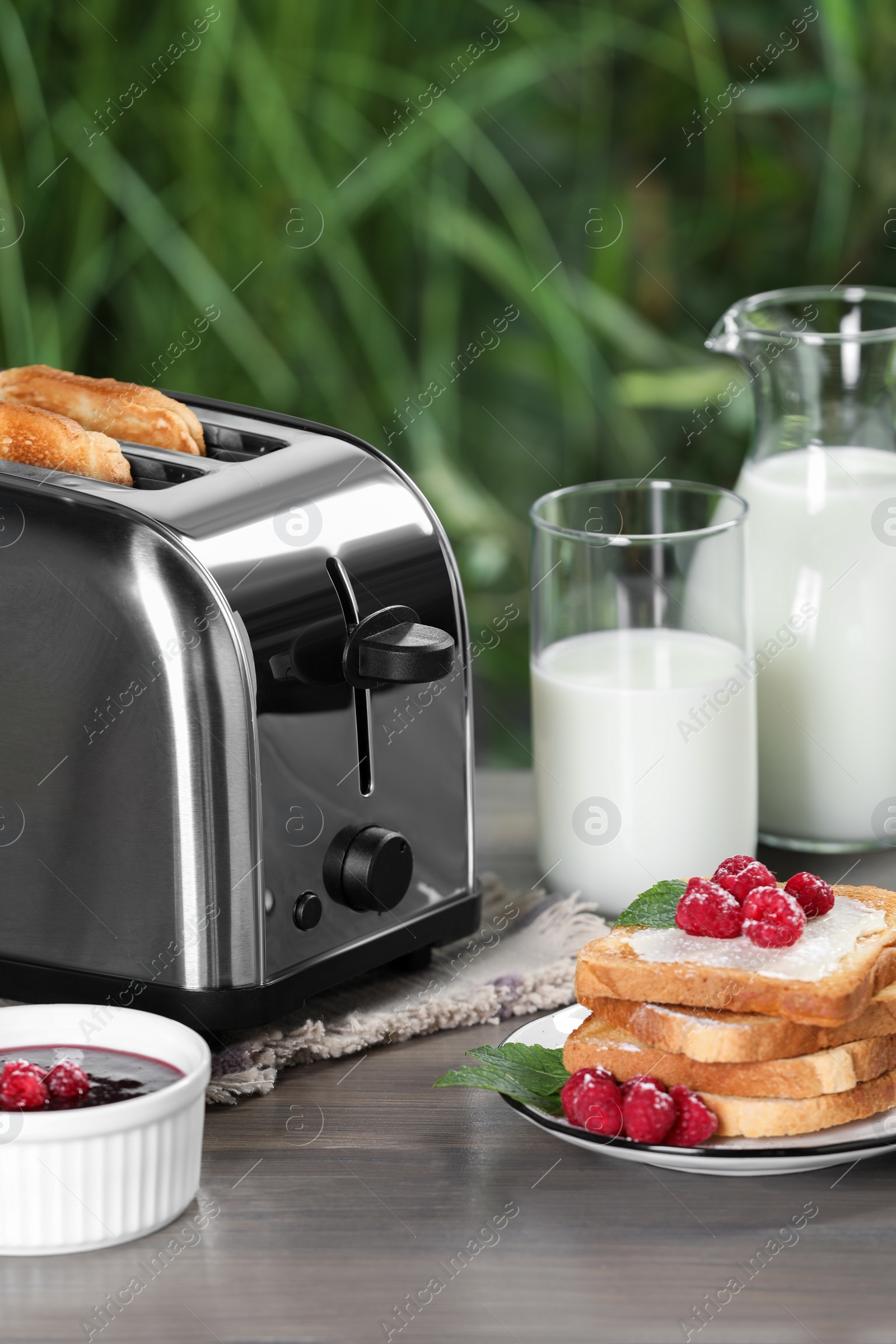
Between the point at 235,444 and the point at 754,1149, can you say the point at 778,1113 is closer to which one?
the point at 754,1149

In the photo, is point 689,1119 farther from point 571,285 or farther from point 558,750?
point 571,285

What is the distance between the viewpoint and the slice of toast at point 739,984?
83 centimetres

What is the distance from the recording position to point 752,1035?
0.82m

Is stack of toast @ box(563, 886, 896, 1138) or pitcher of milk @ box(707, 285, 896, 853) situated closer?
stack of toast @ box(563, 886, 896, 1138)

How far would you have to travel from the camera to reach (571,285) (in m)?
2.30

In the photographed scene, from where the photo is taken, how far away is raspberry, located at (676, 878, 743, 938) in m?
0.89

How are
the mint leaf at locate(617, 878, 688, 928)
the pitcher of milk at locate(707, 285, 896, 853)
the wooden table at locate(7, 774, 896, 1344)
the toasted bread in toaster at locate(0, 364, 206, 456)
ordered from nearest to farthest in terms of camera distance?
the wooden table at locate(7, 774, 896, 1344)
the mint leaf at locate(617, 878, 688, 928)
the toasted bread in toaster at locate(0, 364, 206, 456)
the pitcher of milk at locate(707, 285, 896, 853)

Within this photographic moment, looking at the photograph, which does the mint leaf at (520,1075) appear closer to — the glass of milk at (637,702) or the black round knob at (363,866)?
the black round knob at (363,866)

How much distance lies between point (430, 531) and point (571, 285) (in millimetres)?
1332

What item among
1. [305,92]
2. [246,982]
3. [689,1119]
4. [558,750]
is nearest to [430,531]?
[558,750]

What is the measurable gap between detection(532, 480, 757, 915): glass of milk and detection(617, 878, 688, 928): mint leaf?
0.59 feet

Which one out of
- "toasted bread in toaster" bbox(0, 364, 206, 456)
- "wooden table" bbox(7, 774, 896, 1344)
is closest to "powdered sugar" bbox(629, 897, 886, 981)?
"wooden table" bbox(7, 774, 896, 1344)

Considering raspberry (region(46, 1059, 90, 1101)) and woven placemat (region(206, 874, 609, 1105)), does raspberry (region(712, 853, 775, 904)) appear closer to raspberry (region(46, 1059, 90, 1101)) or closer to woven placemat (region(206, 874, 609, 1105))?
woven placemat (region(206, 874, 609, 1105))

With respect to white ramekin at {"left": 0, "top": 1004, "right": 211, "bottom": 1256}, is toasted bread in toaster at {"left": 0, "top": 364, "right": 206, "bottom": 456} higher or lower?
A: higher
